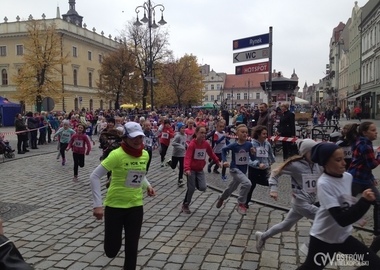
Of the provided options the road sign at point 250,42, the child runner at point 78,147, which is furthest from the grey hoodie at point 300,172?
the child runner at point 78,147

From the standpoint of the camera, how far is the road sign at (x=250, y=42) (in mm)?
10435

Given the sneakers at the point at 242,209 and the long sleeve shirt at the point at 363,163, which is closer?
the long sleeve shirt at the point at 363,163

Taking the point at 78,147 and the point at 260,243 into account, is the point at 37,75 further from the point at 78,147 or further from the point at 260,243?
the point at 260,243

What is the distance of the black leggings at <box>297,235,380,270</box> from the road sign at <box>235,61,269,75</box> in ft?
24.3

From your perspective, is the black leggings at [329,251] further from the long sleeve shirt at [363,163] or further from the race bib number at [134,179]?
the long sleeve shirt at [363,163]

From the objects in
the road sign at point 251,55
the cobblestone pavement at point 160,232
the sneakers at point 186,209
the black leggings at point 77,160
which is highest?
the road sign at point 251,55

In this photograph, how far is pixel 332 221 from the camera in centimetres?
333

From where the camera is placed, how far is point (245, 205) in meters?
6.96

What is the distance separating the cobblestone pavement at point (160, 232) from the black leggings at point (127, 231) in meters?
0.70

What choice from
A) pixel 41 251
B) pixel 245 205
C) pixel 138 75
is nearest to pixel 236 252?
pixel 245 205

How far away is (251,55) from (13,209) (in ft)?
23.1

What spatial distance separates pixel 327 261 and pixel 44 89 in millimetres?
43654

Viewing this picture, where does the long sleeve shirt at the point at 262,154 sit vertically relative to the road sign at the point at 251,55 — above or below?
below

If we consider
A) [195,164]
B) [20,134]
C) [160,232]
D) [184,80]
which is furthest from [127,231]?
[184,80]
